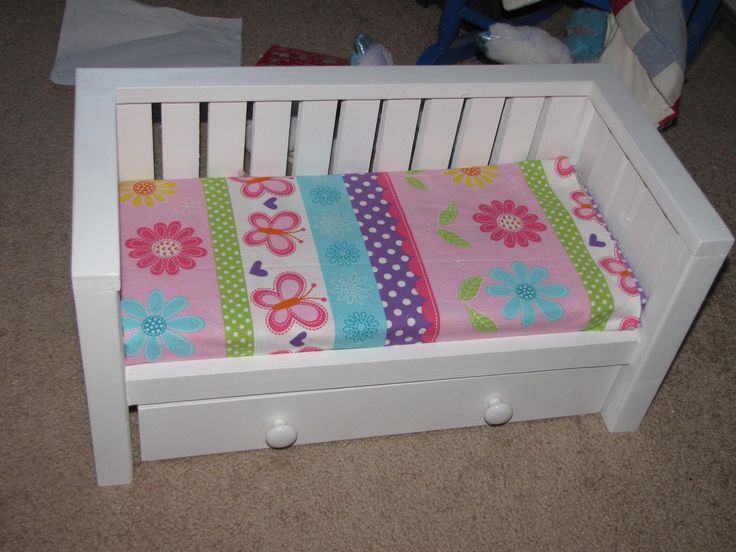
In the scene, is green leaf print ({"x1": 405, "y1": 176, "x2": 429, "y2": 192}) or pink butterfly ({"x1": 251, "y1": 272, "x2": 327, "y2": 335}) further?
green leaf print ({"x1": 405, "y1": 176, "x2": 429, "y2": 192})

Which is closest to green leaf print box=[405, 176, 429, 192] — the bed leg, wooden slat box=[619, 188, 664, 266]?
wooden slat box=[619, 188, 664, 266]

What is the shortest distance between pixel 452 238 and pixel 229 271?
1.12ft

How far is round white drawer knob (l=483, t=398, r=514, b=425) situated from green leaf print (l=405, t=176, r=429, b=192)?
13.9 inches

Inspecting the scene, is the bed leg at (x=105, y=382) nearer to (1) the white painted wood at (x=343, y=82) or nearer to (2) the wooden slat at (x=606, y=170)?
(1) the white painted wood at (x=343, y=82)

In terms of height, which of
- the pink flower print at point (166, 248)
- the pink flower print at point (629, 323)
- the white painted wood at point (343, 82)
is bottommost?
the pink flower print at point (629, 323)

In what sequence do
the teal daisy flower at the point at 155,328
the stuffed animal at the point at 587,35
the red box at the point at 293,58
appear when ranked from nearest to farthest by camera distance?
the teal daisy flower at the point at 155,328
the stuffed animal at the point at 587,35
the red box at the point at 293,58

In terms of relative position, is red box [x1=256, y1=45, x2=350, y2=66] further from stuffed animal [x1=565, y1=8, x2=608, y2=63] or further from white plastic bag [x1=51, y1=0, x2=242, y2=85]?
stuffed animal [x1=565, y1=8, x2=608, y2=63]

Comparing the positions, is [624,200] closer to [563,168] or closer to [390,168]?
[563,168]

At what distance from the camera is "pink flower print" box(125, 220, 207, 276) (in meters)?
1.25

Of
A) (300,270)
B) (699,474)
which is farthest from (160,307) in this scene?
(699,474)

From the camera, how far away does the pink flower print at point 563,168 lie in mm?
1503

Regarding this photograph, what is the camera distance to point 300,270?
127cm

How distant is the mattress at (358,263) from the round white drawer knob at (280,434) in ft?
0.43

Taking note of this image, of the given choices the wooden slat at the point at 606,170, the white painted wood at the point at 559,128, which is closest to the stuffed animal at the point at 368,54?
the white painted wood at the point at 559,128
